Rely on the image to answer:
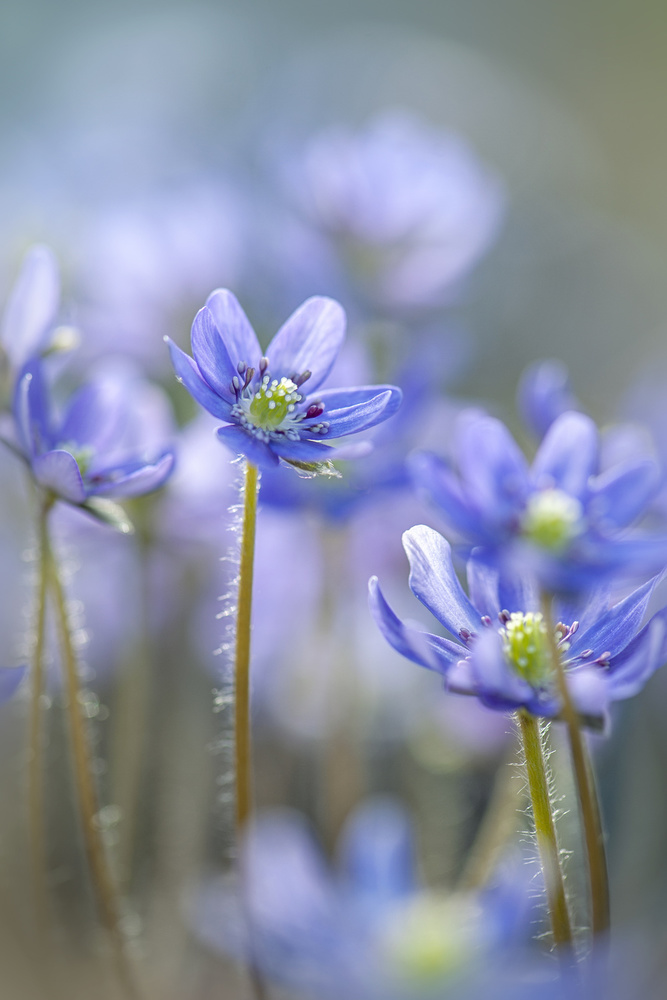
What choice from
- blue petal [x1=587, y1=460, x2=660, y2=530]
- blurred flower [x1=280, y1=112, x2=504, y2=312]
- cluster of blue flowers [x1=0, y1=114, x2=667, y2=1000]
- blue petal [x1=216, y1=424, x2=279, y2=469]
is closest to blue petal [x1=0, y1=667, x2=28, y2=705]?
cluster of blue flowers [x1=0, y1=114, x2=667, y2=1000]

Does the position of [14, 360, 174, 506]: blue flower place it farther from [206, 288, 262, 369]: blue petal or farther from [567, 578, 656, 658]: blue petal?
[567, 578, 656, 658]: blue petal

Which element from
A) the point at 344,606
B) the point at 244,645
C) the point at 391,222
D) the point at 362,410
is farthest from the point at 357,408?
the point at 391,222

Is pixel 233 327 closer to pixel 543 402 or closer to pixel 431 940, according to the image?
pixel 543 402

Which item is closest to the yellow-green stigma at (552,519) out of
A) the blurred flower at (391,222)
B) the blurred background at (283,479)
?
the blurred background at (283,479)

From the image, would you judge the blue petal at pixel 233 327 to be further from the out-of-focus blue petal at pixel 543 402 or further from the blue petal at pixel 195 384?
the out-of-focus blue petal at pixel 543 402

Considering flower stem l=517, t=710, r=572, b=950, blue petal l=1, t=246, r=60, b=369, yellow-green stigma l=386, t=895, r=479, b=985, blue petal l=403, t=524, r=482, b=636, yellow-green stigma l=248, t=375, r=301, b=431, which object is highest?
blue petal l=1, t=246, r=60, b=369

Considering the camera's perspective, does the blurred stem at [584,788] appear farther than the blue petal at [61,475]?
No
